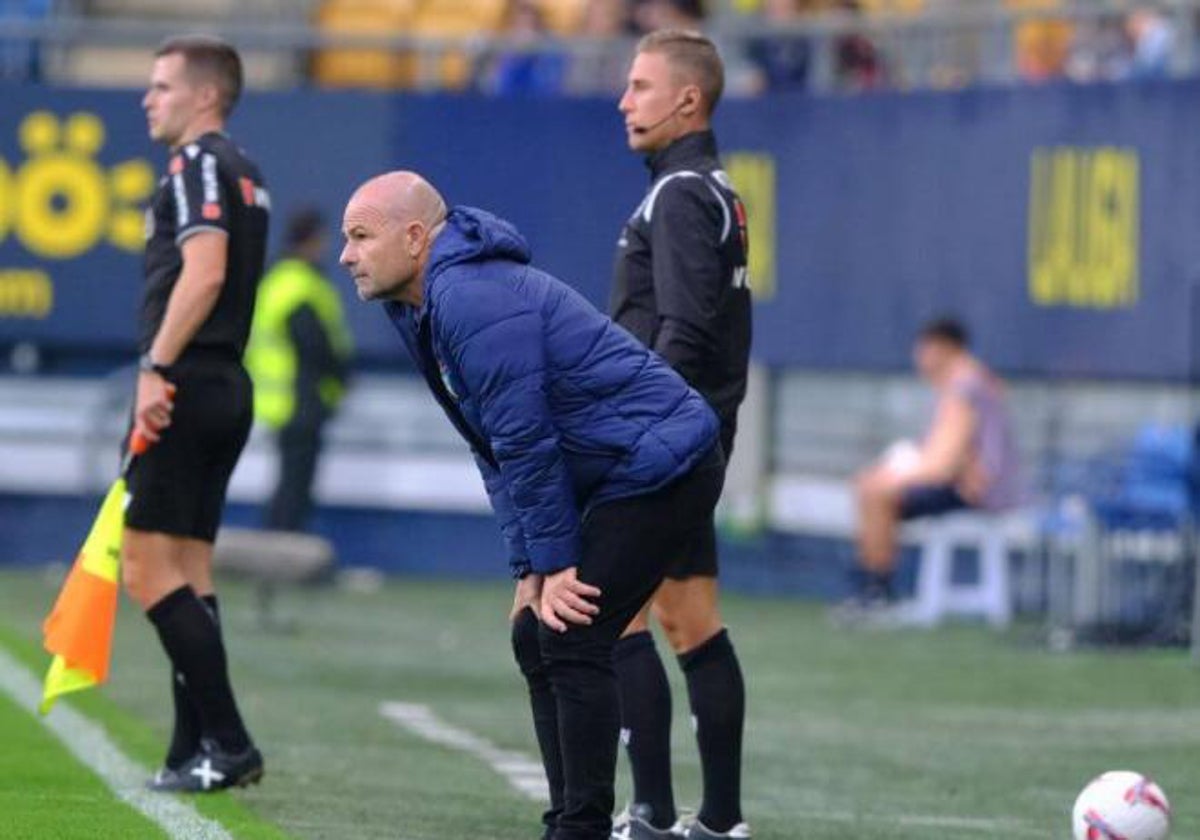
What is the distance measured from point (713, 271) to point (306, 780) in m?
2.36

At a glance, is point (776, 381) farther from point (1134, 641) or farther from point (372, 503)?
point (1134, 641)

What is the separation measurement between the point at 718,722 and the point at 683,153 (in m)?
1.49

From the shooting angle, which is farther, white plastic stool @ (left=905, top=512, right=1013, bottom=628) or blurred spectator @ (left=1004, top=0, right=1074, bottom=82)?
blurred spectator @ (left=1004, top=0, right=1074, bottom=82)

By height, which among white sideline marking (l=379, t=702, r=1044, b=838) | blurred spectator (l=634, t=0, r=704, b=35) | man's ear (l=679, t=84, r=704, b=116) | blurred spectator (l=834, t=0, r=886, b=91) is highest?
blurred spectator (l=634, t=0, r=704, b=35)

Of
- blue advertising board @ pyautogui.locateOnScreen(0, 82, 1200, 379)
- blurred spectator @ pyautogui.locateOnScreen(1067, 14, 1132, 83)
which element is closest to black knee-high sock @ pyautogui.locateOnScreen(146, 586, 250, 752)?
blue advertising board @ pyautogui.locateOnScreen(0, 82, 1200, 379)

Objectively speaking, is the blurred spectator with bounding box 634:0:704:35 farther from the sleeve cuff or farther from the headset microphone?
the sleeve cuff

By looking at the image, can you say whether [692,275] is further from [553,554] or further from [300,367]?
[300,367]


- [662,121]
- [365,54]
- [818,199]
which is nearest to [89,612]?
[662,121]

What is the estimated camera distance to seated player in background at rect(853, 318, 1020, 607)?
16.9 meters

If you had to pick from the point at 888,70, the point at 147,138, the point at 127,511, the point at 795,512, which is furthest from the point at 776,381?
the point at 127,511

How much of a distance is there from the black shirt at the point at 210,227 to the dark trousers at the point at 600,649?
88.5 inches

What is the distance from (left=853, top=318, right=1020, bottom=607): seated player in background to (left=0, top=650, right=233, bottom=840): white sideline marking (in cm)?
592

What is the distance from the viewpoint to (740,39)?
62.6 feet

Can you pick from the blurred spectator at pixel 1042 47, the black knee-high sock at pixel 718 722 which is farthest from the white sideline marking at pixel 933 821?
the blurred spectator at pixel 1042 47
